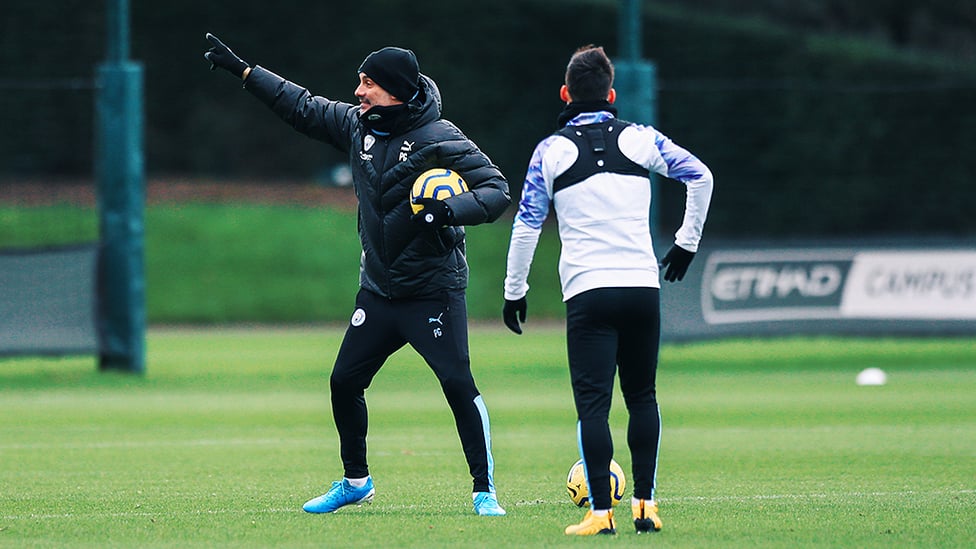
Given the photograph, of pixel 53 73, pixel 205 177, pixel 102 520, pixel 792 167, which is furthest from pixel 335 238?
pixel 102 520

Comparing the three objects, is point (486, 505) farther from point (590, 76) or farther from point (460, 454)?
point (460, 454)

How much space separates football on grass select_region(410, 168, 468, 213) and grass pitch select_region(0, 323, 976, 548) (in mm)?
1488

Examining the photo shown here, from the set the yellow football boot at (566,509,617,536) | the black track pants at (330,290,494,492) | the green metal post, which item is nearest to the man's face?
the black track pants at (330,290,494,492)

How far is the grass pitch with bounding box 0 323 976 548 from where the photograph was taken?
7.58 m

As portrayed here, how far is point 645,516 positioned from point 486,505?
2.98 feet

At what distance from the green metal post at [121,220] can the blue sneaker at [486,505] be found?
987 cm

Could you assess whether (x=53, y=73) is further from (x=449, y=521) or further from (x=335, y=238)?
(x=449, y=521)

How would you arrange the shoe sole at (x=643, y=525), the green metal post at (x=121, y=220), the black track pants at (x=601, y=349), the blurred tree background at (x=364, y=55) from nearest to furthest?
1. the black track pants at (x=601, y=349)
2. the shoe sole at (x=643, y=525)
3. the green metal post at (x=121, y=220)
4. the blurred tree background at (x=364, y=55)

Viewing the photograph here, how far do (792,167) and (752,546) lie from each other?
707 inches

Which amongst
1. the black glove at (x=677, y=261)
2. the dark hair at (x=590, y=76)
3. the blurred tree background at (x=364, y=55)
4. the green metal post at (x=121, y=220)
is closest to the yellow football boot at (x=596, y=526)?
the black glove at (x=677, y=261)

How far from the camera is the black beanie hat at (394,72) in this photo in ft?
26.1

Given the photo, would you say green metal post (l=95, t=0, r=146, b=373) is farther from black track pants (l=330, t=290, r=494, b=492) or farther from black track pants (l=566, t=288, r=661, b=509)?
black track pants (l=566, t=288, r=661, b=509)

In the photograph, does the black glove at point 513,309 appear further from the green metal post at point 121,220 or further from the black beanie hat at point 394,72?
the green metal post at point 121,220

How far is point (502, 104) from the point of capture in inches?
1185
